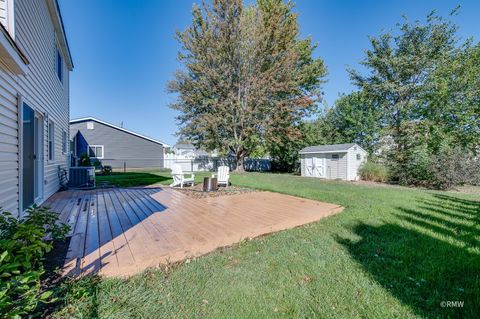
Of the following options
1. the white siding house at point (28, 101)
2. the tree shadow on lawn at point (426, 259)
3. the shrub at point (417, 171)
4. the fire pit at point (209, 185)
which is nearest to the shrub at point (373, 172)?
the shrub at point (417, 171)

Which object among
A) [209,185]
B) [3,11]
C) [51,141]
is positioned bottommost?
[209,185]

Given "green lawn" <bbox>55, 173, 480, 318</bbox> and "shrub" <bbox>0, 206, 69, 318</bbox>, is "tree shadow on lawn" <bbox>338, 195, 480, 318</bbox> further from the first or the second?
"shrub" <bbox>0, 206, 69, 318</bbox>

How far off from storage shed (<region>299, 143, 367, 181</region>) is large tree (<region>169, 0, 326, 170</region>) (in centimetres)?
293

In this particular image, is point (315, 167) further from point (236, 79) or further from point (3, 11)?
point (3, 11)

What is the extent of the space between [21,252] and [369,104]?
2162cm

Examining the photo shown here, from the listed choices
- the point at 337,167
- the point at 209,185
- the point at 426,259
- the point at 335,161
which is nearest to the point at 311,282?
the point at 426,259

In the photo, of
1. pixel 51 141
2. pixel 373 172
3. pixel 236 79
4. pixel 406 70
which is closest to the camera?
pixel 51 141

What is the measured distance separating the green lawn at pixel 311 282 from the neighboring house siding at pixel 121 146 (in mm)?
21645

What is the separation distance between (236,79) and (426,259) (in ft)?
57.8

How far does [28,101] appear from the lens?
417 centimetres

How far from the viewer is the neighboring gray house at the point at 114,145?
20.9 metres

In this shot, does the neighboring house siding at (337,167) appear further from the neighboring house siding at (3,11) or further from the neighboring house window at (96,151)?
the neighboring house window at (96,151)

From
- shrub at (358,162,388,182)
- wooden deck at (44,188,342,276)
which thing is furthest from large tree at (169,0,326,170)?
wooden deck at (44,188,342,276)

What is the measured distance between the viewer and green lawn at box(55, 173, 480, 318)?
188 cm
